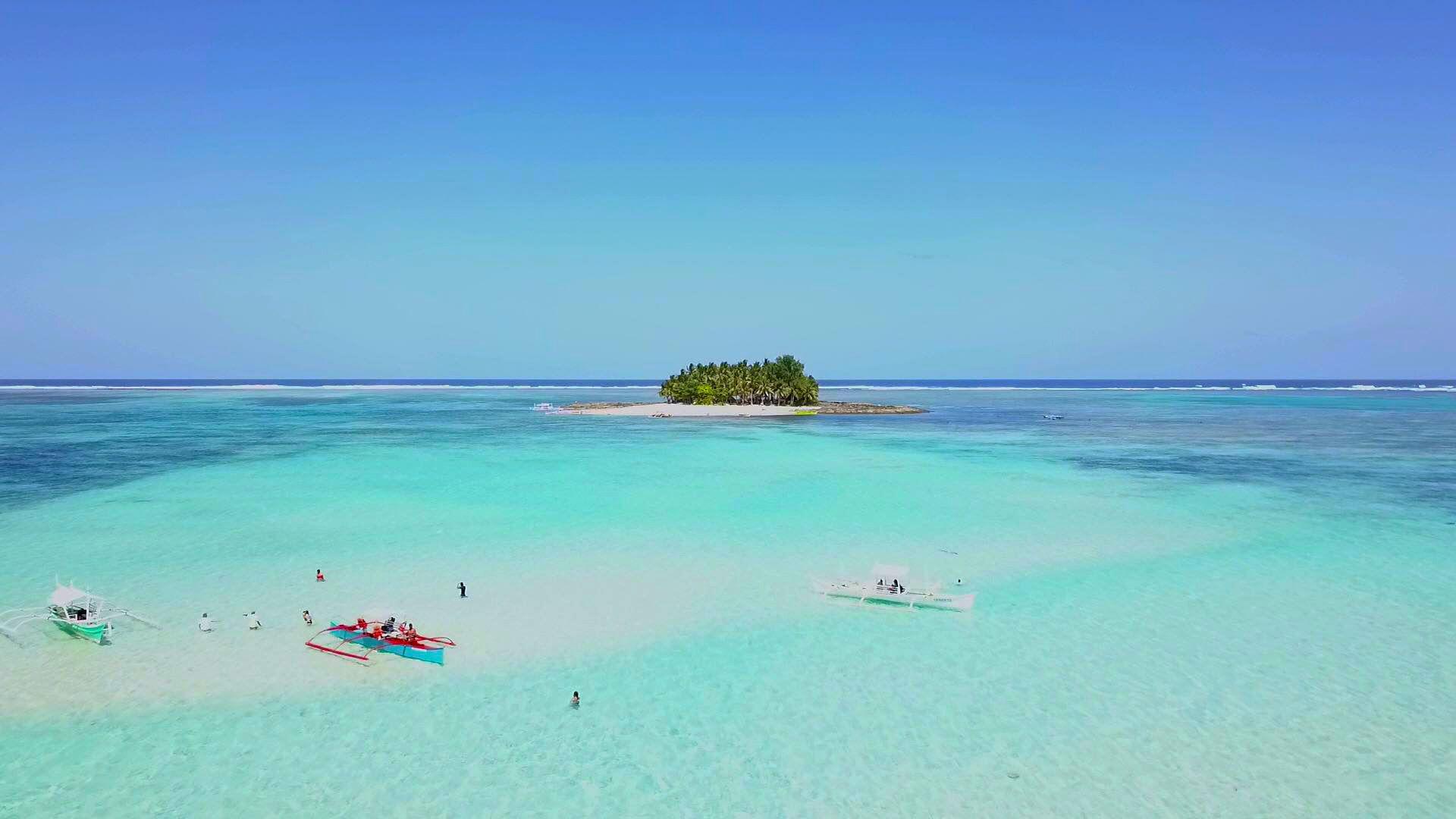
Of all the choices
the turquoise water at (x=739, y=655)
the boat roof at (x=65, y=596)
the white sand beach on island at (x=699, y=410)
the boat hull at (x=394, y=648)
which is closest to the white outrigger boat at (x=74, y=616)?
the boat roof at (x=65, y=596)

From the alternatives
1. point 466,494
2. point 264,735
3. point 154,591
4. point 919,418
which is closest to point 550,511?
point 466,494

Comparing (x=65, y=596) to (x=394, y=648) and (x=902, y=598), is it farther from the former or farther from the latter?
(x=902, y=598)

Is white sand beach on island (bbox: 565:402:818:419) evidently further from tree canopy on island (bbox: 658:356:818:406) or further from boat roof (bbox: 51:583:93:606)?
boat roof (bbox: 51:583:93:606)

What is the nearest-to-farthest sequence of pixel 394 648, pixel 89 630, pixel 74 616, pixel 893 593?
pixel 394 648, pixel 89 630, pixel 74 616, pixel 893 593

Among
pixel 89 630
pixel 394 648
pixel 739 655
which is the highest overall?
pixel 89 630

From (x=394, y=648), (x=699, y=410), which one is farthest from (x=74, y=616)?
(x=699, y=410)

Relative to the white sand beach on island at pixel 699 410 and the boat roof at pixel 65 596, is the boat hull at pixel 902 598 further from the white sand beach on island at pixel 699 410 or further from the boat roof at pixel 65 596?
the white sand beach on island at pixel 699 410

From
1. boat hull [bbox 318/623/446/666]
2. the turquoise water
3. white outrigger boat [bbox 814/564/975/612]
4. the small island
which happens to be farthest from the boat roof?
the small island
